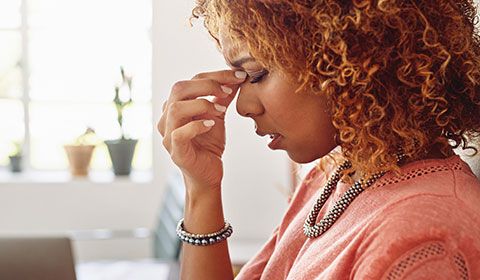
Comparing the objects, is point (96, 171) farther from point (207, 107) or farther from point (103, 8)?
point (207, 107)

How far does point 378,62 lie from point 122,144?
3.38 metres

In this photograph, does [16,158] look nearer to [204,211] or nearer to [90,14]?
[90,14]

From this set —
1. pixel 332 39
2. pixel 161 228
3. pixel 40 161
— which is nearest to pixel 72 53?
pixel 40 161

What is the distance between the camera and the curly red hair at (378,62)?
3.27 feet

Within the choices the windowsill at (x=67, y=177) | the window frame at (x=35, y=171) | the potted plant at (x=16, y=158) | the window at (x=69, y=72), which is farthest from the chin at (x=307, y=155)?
the potted plant at (x=16, y=158)

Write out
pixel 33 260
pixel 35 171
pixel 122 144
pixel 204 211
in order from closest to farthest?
pixel 204 211, pixel 33 260, pixel 122 144, pixel 35 171

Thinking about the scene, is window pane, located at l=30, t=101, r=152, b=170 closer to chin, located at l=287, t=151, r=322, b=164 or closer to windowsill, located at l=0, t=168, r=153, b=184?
windowsill, located at l=0, t=168, r=153, b=184

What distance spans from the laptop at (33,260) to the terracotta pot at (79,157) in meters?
2.55

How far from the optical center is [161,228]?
3.47 meters

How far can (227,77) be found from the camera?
48.7 inches

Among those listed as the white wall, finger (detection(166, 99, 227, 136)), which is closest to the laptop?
finger (detection(166, 99, 227, 136))

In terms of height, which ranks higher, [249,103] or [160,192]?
[249,103]

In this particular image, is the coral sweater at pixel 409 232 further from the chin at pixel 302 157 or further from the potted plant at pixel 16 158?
the potted plant at pixel 16 158

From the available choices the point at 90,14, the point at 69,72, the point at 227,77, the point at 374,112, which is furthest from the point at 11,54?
the point at 374,112
